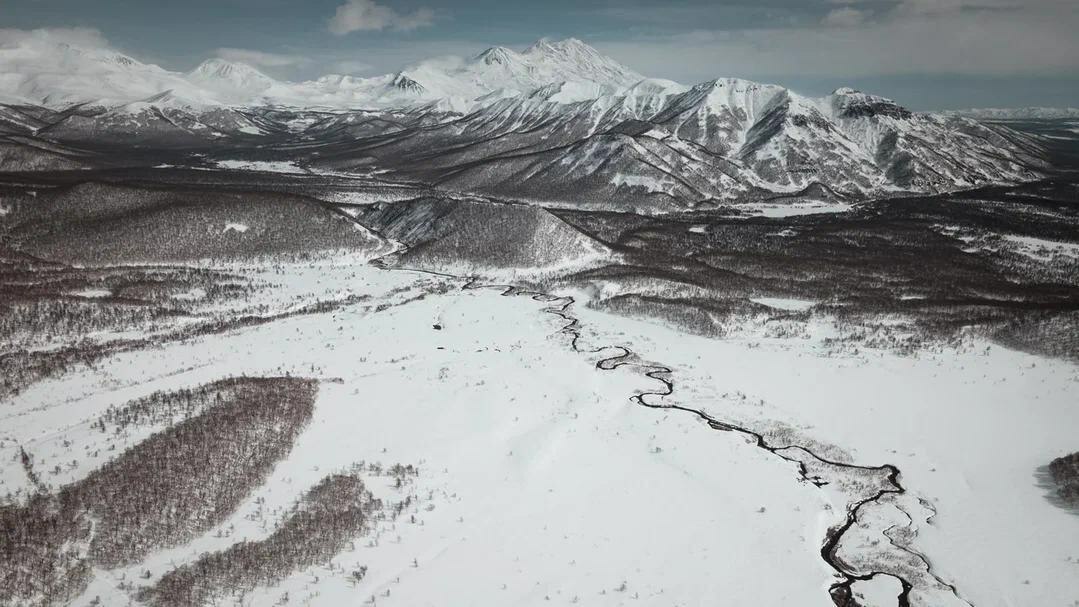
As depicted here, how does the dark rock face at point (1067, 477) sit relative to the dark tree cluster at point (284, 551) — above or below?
below

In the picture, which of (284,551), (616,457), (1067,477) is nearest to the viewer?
(284,551)

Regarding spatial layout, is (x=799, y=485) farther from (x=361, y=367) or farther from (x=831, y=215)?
(x=831, y=215)

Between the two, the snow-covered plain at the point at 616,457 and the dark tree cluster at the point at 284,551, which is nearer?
the dark tree cluster at the point at 284,551

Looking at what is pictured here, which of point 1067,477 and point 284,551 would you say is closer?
point 284,551

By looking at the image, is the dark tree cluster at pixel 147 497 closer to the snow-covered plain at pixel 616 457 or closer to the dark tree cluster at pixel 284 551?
the snow-covered plain at pixel 616 457

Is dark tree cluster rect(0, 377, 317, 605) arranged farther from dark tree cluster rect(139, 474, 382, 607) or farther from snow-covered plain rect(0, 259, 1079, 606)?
dark tree cluster rect(139, 474, 382, 607)

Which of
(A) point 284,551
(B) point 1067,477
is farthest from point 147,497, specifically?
(B) point 1067,477

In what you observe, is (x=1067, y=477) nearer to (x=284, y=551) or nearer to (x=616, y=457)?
(x=616, y=457)

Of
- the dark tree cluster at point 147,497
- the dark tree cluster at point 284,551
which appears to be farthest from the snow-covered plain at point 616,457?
the dark tree cluster at point 147,497

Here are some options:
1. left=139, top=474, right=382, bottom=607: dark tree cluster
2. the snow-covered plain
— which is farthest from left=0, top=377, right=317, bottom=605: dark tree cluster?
left=139, top=474, right=382, bottom=607: dark tree cluster
